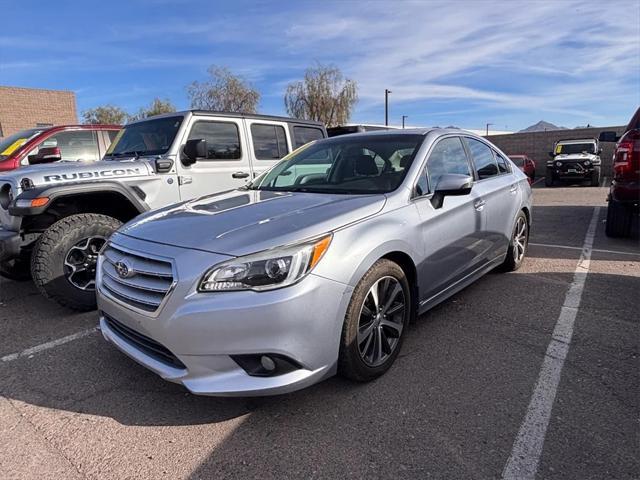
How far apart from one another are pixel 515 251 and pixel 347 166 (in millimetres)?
2515

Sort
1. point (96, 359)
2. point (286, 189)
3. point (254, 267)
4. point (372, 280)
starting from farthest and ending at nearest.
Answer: point (286, 189)
point (96, 359)
point (372, 280)
point (254, 267)

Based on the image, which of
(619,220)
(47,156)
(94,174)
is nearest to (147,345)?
(94,174)

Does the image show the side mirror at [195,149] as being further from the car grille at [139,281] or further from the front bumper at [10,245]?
the car grille at [139,281]

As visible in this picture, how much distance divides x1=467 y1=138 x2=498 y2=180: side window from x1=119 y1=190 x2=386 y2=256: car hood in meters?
1.73

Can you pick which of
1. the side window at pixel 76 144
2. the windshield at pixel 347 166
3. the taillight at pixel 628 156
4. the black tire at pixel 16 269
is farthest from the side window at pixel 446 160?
the side window at pixel 76 144

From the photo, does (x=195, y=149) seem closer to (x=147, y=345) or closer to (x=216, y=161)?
(x=216, y=161)

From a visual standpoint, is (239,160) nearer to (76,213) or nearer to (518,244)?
(76,213)

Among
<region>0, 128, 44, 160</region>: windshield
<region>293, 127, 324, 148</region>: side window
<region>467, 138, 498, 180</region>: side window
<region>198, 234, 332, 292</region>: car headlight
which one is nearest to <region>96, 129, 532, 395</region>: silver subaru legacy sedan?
<region>198, 234, 332, 292</region>: car headlight

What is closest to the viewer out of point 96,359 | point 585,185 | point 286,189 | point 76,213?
point 96,359

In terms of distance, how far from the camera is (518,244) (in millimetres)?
5129

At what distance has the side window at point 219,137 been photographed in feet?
16.6

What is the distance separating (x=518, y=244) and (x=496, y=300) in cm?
117

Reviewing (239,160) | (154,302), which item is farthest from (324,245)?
(239,160)

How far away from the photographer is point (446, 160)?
149 inches
